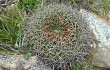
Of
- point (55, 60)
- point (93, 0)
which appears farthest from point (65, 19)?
point (93, 0)

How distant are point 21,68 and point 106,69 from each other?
128cm

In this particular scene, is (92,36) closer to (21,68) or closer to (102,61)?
(102,61)

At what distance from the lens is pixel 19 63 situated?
3.73 metres

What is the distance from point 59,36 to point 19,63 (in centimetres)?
61

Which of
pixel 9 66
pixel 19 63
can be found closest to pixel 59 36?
pixel 19 63

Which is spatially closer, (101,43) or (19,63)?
(19,63)

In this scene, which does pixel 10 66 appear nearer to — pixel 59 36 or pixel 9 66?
pixel 9 66

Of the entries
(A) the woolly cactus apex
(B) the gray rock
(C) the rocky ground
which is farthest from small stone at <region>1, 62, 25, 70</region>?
(B) the gray rock

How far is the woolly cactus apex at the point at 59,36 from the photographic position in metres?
3.63

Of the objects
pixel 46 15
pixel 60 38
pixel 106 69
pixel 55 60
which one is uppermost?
pixel 46 15

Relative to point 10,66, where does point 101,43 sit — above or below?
above

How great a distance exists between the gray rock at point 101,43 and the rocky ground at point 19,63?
777 mm

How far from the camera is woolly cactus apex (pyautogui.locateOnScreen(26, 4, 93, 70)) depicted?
3633 millimetres

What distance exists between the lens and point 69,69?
12.7 feet
